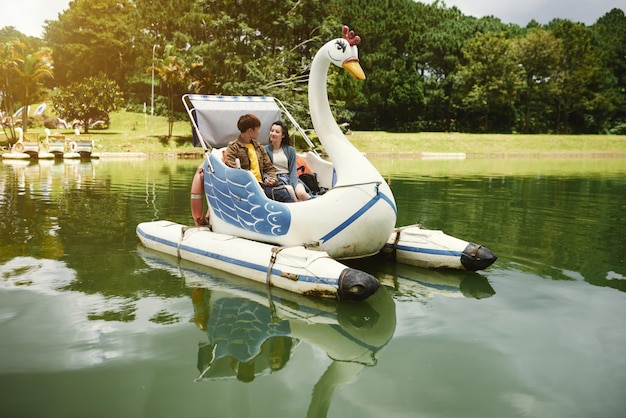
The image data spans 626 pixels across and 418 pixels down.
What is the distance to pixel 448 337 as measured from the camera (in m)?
4.38

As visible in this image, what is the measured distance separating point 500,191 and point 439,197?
277 cm

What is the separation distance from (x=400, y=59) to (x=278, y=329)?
47.7 metres

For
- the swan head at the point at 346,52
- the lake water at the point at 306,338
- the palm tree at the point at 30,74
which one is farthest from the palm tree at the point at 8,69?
the swan head at the point at 346,52

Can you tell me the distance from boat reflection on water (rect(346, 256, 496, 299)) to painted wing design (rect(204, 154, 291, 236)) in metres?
1.18

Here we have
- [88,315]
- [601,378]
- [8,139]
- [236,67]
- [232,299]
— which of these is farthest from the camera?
[236,67]

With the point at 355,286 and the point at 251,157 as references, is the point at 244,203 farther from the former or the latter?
the point at 355,286

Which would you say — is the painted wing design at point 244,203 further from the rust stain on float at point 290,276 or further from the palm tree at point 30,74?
the palm tree at point 30,74

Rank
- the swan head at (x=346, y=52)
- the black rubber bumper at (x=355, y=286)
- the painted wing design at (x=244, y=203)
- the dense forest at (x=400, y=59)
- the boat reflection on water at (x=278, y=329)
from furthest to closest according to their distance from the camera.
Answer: the dense forest at (x=400, y=59)
the painted wing design at (x=244, y=203)
the swan head at (x=346, y=52)
the black rubber bumper at (x=355, y=286)
the boat reflection on water at (x=278, y=329)

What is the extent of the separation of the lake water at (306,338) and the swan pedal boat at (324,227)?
222mm

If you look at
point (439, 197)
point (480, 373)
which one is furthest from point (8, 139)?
point (480, 373)

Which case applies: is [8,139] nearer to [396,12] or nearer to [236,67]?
[236,67]

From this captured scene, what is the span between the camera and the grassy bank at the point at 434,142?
116ft

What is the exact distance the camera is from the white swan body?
5680 mm

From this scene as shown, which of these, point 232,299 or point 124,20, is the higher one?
point 124,20
